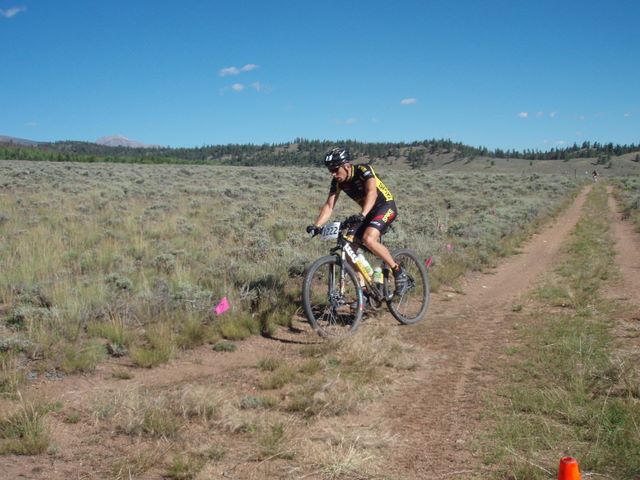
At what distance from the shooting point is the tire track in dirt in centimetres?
341

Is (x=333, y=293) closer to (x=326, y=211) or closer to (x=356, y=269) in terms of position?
(x=356, y=269)

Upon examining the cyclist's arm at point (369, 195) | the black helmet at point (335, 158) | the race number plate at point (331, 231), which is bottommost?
the race number plate at point (331, 231)

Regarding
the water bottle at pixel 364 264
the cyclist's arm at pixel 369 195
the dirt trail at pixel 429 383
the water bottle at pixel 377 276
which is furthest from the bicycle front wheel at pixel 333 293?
the cyclist's arm at pixel 369 195

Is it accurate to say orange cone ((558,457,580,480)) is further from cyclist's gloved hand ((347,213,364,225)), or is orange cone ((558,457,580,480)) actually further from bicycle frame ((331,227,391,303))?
cyclist's gloved hand ((347,213,364,225))

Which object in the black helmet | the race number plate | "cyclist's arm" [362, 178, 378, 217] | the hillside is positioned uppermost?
the hillside

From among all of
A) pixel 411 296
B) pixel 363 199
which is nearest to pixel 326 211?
pixel 363 199

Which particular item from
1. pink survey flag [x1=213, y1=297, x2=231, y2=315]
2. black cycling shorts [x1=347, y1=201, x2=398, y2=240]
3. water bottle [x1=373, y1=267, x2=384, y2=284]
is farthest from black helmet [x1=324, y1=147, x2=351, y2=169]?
pink survey flag [x1=213, y1=297, x2=231, y2=315]

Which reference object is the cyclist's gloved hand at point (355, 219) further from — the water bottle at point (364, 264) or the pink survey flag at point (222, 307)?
the pink survey flag at point (222, 307)

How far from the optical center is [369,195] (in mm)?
6289

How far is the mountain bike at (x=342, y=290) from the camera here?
243 inches

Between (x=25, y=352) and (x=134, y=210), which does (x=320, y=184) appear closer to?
Result: (x=134, y=210)

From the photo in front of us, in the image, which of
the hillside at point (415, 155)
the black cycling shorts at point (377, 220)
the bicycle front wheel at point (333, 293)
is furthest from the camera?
the hillside at point (415, 155)

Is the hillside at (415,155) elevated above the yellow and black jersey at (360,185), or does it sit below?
above

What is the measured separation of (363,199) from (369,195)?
36cm
